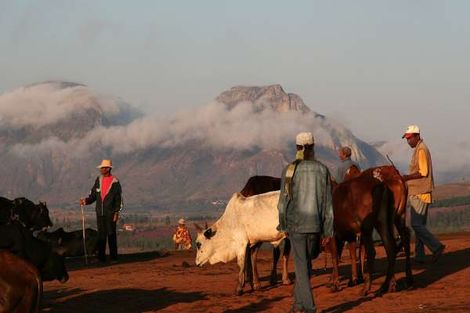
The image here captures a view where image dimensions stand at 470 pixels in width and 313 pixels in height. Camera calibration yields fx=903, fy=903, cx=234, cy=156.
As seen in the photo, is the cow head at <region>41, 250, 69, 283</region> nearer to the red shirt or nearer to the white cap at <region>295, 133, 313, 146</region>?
the white cap at <region>295, 133, 313, 146</region>

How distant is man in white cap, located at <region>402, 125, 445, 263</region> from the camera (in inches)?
664

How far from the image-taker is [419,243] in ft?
62.3

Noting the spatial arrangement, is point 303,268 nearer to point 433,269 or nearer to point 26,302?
point 26,302

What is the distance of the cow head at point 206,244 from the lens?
16.8 meters

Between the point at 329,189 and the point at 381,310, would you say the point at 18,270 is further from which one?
the point at 381,310

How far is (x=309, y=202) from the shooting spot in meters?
12.1

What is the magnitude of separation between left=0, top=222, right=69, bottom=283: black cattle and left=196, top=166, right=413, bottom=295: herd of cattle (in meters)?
3.52

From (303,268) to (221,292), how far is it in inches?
186

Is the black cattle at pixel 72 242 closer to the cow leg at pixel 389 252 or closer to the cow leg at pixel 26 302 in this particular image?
the cow leg at pixel 389 252

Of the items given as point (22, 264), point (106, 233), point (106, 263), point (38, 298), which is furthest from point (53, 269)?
point (106, 263)

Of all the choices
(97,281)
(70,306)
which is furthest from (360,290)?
(97,281)

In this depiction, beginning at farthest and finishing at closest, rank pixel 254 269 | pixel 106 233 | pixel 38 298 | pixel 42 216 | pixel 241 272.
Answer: pixel 106 233, pixel 42 216, pixel 254 269, pixel 241 272, pixel 38 298

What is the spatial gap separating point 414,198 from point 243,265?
4.09m

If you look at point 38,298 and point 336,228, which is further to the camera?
point 336,228
